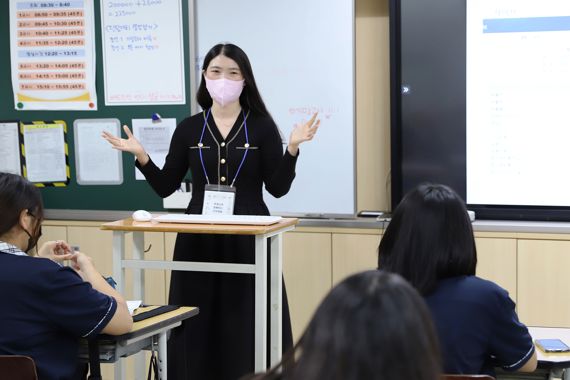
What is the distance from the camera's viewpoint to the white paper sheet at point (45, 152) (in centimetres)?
449

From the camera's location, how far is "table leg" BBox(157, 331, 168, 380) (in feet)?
8.46

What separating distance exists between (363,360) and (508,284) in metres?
3.16

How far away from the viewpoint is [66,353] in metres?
2.23

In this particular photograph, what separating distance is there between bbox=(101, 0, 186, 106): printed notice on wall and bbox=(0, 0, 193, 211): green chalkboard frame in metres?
0.04

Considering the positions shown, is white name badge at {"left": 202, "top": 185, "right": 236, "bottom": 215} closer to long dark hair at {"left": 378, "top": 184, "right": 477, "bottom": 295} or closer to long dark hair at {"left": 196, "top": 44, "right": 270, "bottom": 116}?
long dark hair at {"left": 196, "top": 44, "right": 270, "bottom": 116}

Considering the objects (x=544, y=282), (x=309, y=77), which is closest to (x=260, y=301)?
Answer: (x=309, y=77)

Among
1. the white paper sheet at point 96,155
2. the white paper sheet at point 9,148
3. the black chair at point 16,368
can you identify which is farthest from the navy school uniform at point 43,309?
the white paper sheet at point 9,148

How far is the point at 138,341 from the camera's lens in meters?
2.49

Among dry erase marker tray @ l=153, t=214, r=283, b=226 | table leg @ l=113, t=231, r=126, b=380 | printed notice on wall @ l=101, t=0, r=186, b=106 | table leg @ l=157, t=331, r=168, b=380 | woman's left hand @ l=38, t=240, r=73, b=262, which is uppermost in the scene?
printed notice on wall @ l=101, t=0, r=186, b=106

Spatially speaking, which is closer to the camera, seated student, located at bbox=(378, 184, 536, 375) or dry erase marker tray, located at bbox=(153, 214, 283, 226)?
seated student, located at bbox=(378, 184, 536, 375)

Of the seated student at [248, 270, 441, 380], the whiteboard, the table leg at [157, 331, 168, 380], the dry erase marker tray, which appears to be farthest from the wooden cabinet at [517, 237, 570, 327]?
the seated student at [248, 270, 441, 380]

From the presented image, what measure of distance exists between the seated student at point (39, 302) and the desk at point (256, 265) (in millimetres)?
577

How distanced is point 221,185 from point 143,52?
148 centimetres

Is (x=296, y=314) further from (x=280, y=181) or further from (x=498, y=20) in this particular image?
(x=498, y=20)
